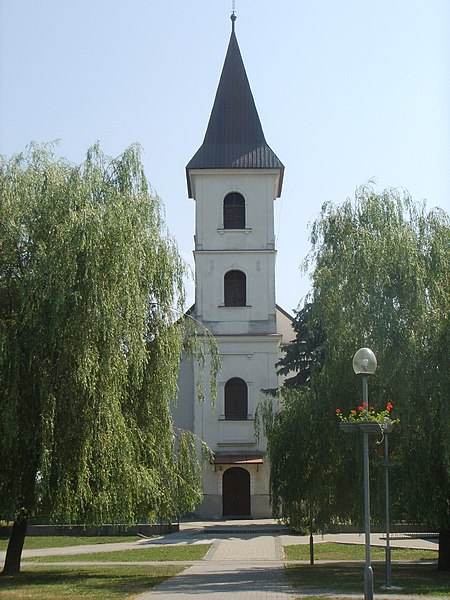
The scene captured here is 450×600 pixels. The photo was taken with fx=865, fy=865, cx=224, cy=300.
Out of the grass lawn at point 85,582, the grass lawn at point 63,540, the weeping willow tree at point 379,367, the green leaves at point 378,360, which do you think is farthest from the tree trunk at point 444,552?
the grass lawn at point 63,540

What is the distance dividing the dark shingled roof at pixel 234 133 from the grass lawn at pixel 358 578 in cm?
2242

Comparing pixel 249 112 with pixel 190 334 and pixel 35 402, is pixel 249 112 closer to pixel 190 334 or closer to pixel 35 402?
pixel 190 334

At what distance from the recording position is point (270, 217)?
133ft

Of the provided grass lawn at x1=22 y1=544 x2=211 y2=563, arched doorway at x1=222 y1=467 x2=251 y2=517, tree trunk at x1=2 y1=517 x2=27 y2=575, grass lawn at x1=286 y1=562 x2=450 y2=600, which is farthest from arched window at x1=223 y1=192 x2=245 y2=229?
tree trunk at x1=2 y1=517 x2=27 y2=575

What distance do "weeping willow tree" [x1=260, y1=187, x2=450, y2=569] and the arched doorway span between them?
17236 millimetres

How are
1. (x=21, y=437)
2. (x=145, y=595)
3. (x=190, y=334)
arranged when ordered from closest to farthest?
(x=145, y=595)
(x=21, y=437)
(x=190, y=334)

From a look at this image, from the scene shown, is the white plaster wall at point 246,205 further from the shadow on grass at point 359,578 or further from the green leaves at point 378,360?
the shadow on grass at point 359,578

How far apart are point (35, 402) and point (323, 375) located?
7.50 meters

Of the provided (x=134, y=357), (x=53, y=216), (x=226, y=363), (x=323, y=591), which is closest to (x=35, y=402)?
(x=134, y=357)

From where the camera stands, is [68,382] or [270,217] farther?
[270,217]

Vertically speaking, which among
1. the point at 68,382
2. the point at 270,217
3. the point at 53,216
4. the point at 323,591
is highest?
the point at 270,217

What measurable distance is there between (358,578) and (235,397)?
21063 mm

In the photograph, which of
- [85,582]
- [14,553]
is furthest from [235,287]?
[85,582]

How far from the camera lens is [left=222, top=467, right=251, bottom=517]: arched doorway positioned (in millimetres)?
39312
